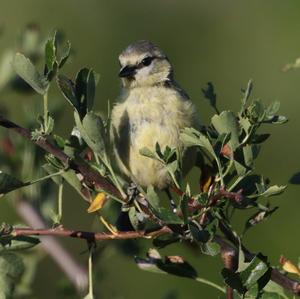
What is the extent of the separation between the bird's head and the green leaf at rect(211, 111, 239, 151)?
1.56 m

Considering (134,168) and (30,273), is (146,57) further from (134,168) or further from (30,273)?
(30,273)

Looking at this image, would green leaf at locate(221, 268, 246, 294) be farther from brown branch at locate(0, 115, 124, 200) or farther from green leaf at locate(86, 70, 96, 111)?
green leaf at locate(86, 70, 96, 111)

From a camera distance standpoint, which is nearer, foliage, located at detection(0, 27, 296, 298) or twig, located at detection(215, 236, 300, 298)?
foliage, located at detection(0, 27, 296, 298)

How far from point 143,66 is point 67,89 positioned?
180 centimetres

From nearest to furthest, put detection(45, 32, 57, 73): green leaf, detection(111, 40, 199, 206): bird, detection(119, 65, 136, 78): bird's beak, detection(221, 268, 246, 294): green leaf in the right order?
detection(221, 268, 246, 294): green leaf
detection(45, 32, 57, 73): green leaf
detection(111, 40, 199, 206): bird
detection(119, 65, 136, 78): bird's beak

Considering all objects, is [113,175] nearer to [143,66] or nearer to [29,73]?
[29,73]

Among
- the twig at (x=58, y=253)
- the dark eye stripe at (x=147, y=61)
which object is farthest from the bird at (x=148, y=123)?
the twig at (x=58, y=253)

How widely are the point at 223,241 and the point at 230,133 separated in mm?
314

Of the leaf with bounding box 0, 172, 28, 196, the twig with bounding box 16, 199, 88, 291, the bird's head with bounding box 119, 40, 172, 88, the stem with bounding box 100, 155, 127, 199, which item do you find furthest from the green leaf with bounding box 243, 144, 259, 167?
the bird's head with bounding box 119, 40, 172, 88

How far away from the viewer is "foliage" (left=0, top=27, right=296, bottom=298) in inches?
88.5

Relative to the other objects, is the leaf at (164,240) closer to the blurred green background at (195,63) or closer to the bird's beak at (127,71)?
the bird's beak at (127,71)

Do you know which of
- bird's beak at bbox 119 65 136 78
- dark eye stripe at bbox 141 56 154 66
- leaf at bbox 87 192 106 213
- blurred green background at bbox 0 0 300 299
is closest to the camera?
leaf at bbox 87 192 106 213

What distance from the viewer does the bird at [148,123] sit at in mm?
3531

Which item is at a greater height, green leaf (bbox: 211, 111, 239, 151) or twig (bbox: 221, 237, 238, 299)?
green leaf (bbox: 211, 111, 239, 151)
